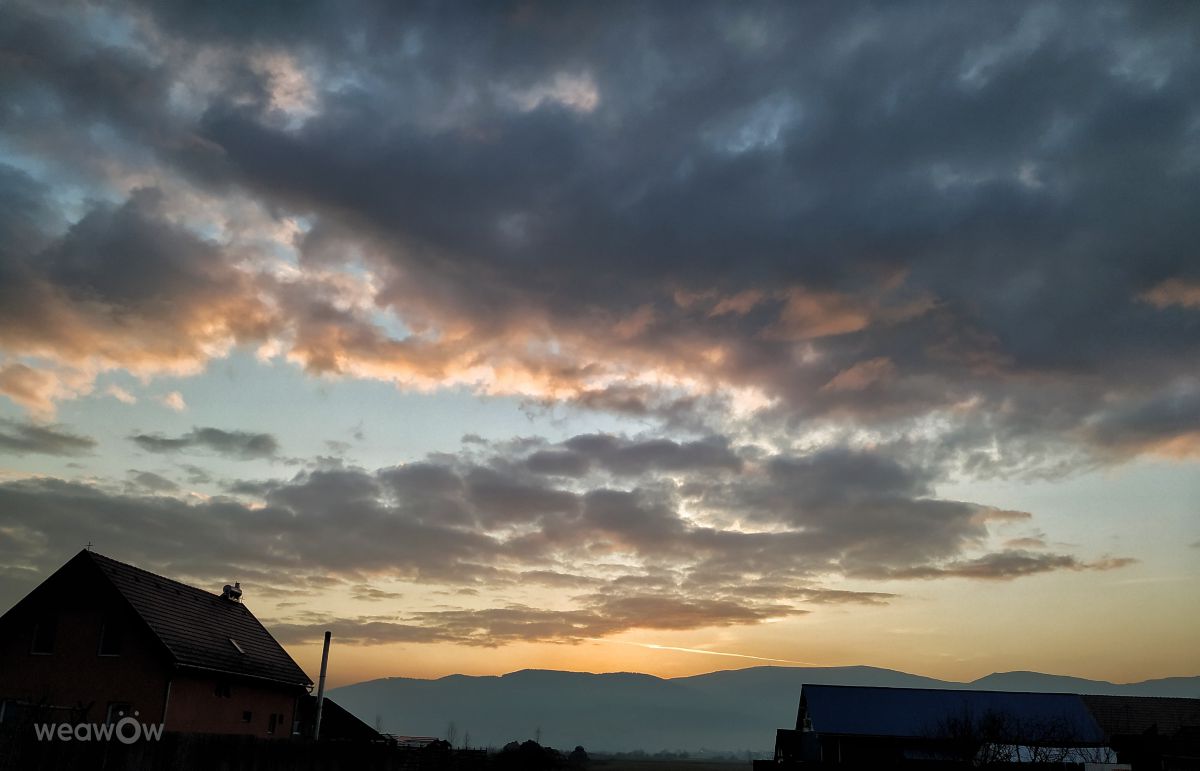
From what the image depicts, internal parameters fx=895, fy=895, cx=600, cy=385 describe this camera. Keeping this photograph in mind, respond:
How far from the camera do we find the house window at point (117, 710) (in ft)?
117

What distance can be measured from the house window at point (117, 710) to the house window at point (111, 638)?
1963 millimetres

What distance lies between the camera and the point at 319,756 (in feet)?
98.9

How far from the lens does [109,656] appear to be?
36.7 m

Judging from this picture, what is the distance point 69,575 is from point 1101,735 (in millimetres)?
60026

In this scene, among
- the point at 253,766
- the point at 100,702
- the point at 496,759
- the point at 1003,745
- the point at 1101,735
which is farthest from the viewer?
the point at 1101,735

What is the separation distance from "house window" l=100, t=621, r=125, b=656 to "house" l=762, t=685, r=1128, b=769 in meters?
37.7

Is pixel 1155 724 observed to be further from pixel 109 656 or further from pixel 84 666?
pixel 84 666

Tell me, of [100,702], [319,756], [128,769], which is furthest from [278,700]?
[128,769]

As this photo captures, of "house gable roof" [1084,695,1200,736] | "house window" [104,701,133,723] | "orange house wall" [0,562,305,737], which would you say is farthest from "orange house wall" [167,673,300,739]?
"house gable roof" [1084,695,1200,736]

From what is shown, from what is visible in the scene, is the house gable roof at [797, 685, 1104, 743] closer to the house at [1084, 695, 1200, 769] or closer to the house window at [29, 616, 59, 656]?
the house at [1084, 695, 1200, 769]

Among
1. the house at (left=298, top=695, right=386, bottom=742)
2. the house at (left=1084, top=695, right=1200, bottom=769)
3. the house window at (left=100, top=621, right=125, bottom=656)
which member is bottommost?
the house at (left=298, top=695, right=386, bottom=742)

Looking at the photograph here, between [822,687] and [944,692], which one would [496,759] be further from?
[944,692]

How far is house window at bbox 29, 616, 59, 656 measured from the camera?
1467 inches

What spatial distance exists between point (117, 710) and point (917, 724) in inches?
1806
